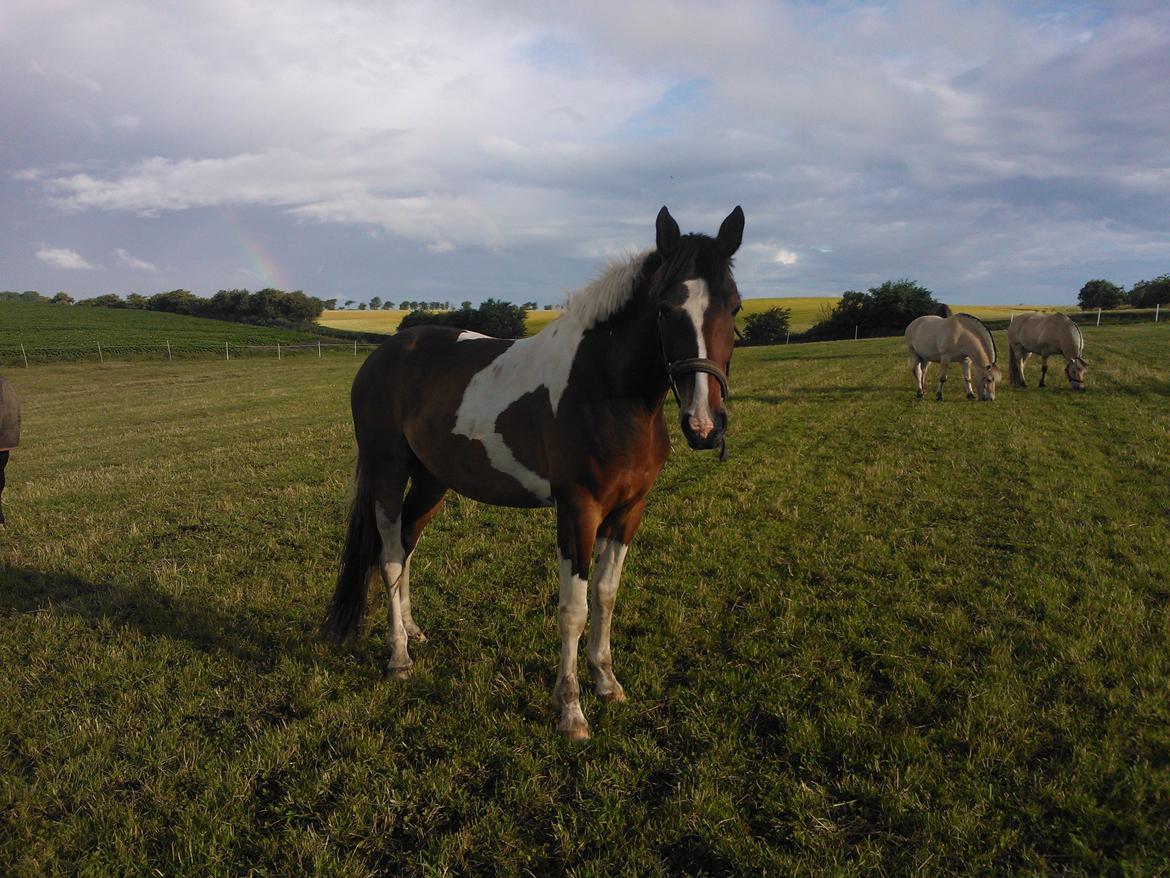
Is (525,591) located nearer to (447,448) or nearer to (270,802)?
(447,448)

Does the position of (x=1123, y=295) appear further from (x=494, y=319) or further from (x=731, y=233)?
(x=731, y=233)

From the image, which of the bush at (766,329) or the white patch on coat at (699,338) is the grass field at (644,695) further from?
the bush at (766,329)

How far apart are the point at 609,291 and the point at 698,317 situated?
663 millimetres

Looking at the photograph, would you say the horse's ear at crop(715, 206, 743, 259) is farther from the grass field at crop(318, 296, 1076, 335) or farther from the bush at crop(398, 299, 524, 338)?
the grass field at crop(318, 296, 1076, 335)

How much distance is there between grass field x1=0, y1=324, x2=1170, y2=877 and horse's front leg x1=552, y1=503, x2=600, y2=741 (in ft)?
0.55

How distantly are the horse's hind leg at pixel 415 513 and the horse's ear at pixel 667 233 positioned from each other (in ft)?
8.26

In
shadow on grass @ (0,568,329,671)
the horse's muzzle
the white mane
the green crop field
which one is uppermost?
the green crop field

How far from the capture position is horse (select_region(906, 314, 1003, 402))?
14.1m

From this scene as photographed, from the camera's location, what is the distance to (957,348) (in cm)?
1459

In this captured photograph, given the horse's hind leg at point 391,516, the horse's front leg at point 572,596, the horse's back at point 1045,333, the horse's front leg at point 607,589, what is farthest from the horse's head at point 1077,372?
the horse's hind leg at point 391,516

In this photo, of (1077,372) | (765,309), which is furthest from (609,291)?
(765,309)

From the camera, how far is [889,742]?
10.3ft

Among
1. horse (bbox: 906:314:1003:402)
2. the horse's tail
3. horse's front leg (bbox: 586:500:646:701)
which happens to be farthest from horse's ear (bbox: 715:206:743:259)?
horse (bbox: 906:314:1003:402)

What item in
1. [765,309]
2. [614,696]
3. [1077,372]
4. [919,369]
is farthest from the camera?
[765,309]
